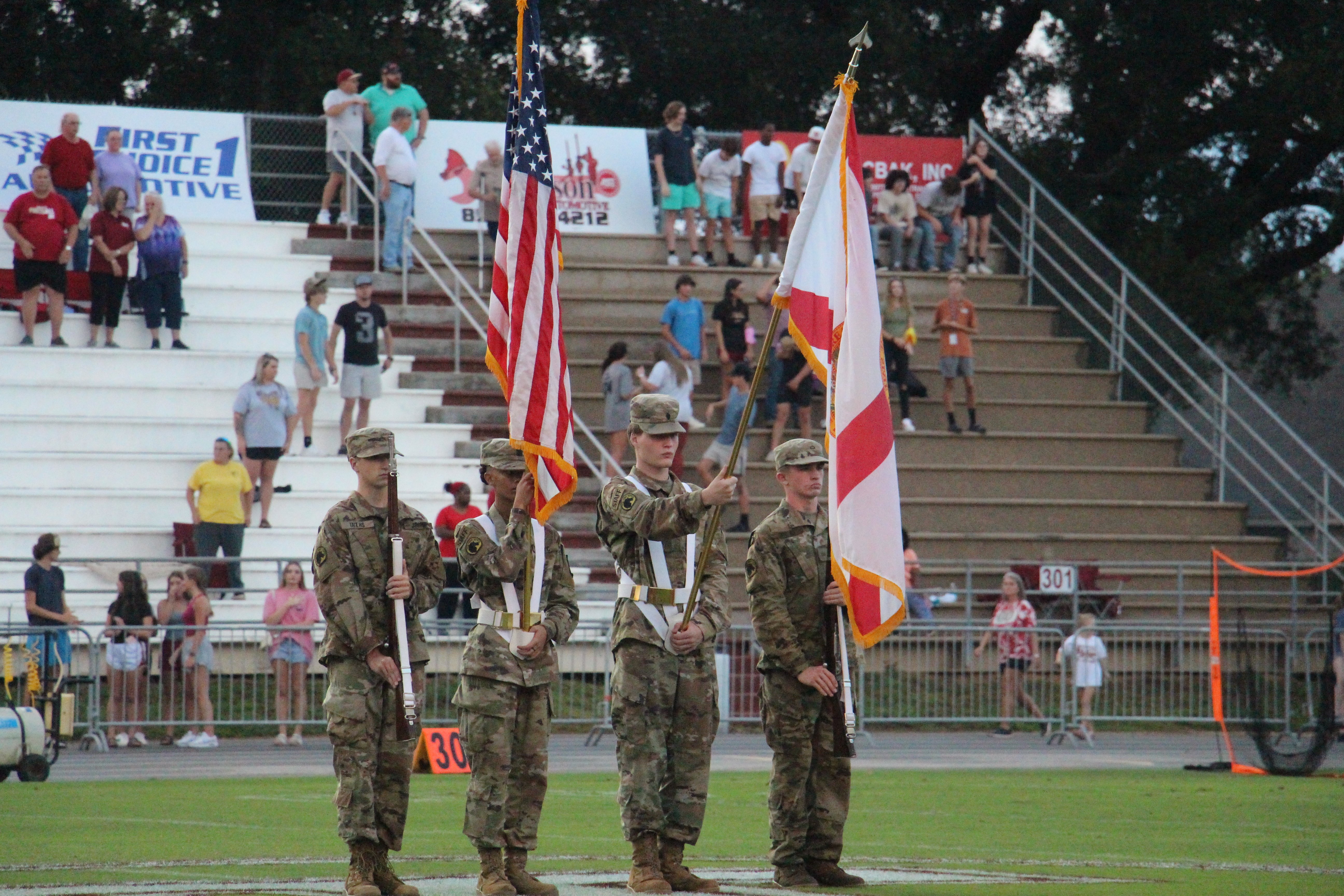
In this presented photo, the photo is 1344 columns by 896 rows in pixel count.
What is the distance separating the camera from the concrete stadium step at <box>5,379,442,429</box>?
22562 millimetres

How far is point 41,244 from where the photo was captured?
22406 millimetres

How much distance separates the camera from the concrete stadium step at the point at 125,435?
2223 centimetres

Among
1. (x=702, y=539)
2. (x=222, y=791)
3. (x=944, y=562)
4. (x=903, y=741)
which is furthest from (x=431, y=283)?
(x=702, y=539)

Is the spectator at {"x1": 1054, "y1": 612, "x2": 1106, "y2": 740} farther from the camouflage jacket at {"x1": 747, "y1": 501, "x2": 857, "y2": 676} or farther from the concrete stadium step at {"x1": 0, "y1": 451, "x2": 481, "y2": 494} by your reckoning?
the camouflage jacket at {"x1": 747, "y1": 501, "x2": 857, "y2": 676}

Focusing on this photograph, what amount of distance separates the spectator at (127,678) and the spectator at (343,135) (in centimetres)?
876

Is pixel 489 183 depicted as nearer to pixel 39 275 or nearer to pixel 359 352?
pixel 359 352

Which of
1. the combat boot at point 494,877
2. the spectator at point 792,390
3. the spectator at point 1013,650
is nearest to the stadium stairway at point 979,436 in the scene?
the spectator at point 792,390

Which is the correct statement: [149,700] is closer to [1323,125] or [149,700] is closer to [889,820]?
[889,820]

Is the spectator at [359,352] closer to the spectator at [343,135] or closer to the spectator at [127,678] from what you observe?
the spectator at [343,135]

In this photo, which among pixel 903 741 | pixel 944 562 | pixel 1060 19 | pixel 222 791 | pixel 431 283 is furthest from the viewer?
pixel 1060 19

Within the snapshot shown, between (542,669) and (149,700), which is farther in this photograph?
(149,700)

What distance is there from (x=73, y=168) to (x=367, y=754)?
54.0ft

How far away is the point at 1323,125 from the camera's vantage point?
32062mm

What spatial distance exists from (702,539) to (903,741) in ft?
36.0
